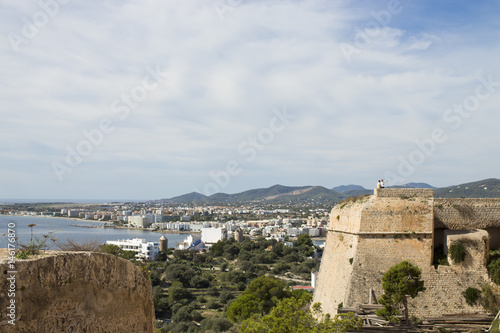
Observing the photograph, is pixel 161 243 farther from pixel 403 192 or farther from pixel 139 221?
pixel 139 221

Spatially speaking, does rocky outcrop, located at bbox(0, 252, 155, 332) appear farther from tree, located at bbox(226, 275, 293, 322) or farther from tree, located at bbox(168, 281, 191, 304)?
tree, located at bbox(168, 281, 191, 304)

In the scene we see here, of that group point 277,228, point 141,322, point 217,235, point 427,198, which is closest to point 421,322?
point 427,198

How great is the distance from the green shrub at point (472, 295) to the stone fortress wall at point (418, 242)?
0.38ft

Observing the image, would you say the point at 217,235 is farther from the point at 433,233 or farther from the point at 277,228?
the point at 433,233

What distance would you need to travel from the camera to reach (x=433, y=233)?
1170 cm

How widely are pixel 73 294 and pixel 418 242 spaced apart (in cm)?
1066

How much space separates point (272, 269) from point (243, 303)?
66.5 feet

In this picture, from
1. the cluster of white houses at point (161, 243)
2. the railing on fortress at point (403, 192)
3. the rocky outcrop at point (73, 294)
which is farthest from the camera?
A: the cluster of white houses at point (161, 243)

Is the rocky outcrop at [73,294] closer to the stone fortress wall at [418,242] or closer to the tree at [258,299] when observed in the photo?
the stone fortress wall at [418,242]

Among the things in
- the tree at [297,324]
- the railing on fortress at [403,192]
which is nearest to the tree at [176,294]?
the tree at [297,324]

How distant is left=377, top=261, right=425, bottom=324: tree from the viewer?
386 inches

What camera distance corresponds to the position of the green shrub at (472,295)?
10.8 metres

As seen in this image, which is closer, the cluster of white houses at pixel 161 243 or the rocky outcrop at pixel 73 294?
the rocky outcrop at pixel 73 294

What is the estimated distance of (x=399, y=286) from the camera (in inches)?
386
